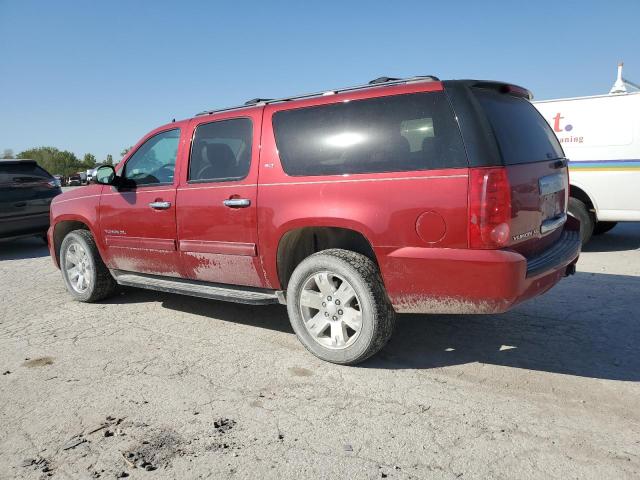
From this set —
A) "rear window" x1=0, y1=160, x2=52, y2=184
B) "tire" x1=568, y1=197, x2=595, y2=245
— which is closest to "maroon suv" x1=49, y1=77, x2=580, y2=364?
"tire" x1=568, y1=197, x2=595, y2=245

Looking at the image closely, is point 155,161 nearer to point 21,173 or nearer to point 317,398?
point 317,398

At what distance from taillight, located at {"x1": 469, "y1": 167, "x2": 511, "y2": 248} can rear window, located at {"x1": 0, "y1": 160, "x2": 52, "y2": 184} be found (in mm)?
8781

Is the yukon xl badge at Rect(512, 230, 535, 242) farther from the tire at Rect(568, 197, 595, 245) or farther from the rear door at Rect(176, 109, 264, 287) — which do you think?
the tire at Rect(568, 197, 595, 245)

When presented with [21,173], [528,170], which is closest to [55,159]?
[21,173]

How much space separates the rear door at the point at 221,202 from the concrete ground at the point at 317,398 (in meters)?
0.60

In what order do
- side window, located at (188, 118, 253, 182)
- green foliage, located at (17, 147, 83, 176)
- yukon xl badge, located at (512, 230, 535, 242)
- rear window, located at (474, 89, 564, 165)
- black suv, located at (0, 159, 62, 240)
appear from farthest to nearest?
green foliage, located at (17, 147, 83, 176) < black suv, located at (0, 159, 62, 240) < side window, located at (188, 118, 253, 182) < rear window, located at (474, 89, 564, 165) < yukon xl badge, located at (512, 230, 535, 242)

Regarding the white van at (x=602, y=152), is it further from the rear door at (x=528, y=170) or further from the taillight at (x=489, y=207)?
the taillight at (x=489, y=207)

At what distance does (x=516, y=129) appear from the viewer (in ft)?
11.2

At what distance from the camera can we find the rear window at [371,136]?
315 cm

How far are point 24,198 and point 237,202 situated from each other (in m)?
6.89

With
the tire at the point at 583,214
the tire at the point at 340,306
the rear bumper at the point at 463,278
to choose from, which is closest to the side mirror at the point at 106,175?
the tire at the point at 340,306

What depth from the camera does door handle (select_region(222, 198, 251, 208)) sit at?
13.0 ft

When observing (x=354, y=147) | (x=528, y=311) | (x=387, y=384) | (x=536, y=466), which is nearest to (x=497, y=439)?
(x=536, y=466)

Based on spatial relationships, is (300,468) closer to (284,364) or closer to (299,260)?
(284,364)
